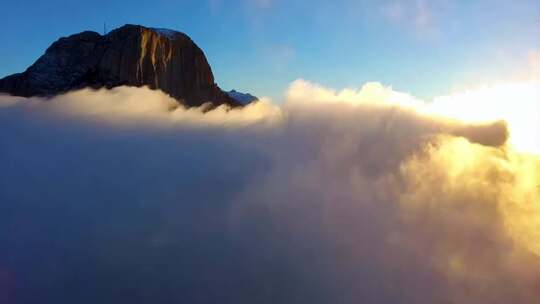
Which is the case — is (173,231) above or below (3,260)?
above

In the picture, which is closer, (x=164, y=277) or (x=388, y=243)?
(x=164, y=277)

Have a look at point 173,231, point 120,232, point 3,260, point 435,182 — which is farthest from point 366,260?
point 3,260

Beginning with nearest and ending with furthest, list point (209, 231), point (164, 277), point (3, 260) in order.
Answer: point (3, 260)
point (164, 277)
point (209, 231)

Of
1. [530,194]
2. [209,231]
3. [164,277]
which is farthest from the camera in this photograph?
[530,194]

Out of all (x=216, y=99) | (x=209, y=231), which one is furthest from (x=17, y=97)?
(x=209, y=231)

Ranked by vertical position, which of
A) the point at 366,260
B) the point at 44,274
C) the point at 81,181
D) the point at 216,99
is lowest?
the point at 44,274

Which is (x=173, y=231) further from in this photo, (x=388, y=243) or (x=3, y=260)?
(x=388, y=243)
